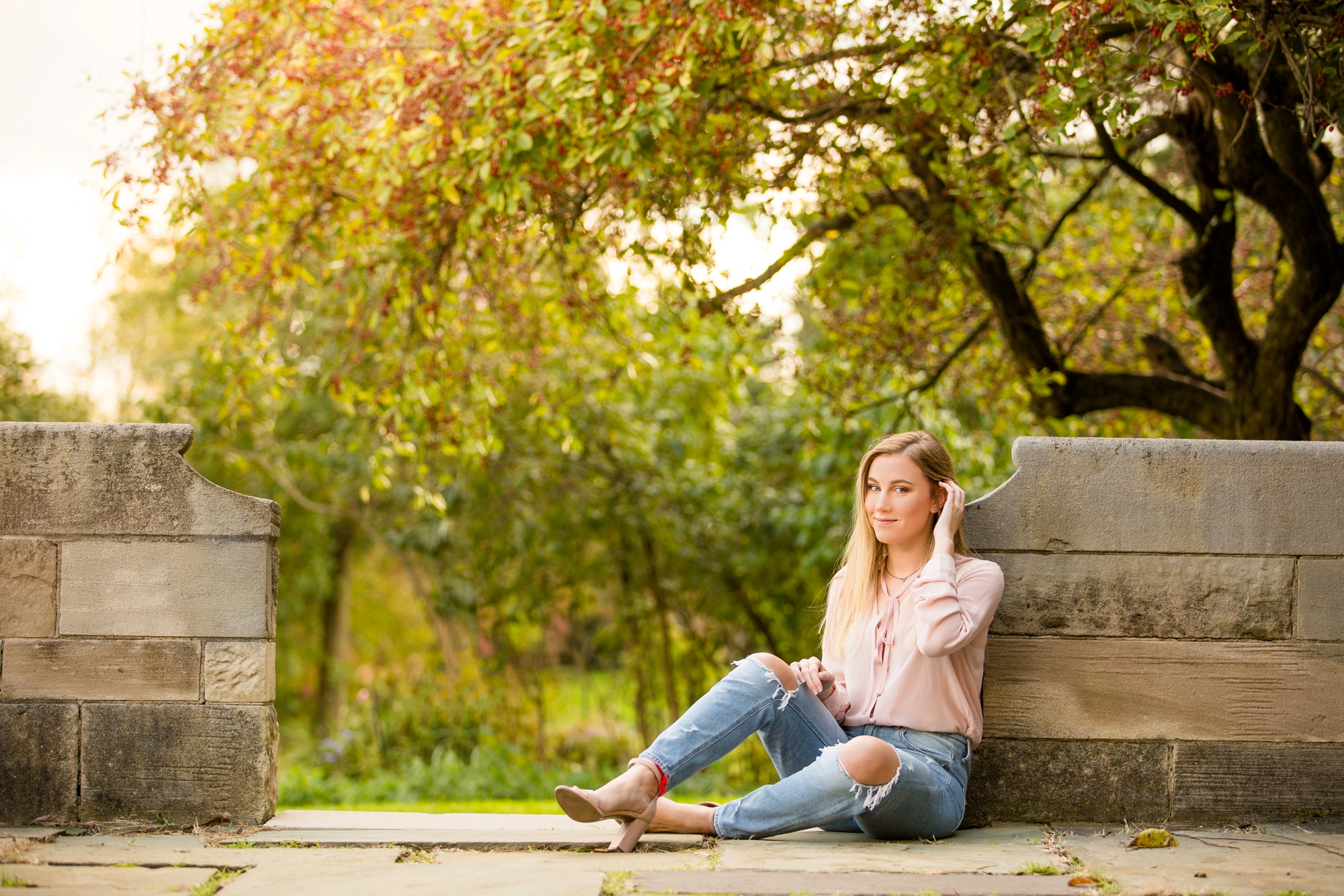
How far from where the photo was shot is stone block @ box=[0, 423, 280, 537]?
9.98 feet

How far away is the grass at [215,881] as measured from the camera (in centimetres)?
228

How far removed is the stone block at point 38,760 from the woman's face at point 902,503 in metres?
2.36

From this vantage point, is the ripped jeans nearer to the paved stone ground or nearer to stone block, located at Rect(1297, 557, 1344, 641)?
the paved stone ground

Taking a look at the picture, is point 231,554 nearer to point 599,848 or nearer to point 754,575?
point 599,848

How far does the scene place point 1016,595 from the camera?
3014mm

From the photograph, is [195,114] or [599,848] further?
[195,114]

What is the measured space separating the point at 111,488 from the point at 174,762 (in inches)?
31.9

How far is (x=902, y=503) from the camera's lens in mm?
2951

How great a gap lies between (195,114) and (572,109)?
5.78ft

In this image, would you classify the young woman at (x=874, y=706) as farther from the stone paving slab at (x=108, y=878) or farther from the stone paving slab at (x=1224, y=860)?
the stone paving slab at (x=108, y=878)

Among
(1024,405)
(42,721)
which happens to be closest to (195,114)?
(42,721)

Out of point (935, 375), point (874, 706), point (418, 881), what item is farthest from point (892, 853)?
point (935, 375)

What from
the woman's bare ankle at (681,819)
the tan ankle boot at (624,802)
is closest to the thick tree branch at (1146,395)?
the woman's bare ankle at (681,819)

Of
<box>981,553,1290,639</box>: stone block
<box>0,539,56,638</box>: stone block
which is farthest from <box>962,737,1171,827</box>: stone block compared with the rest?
<box>0,539,56,638</box>: stone block
